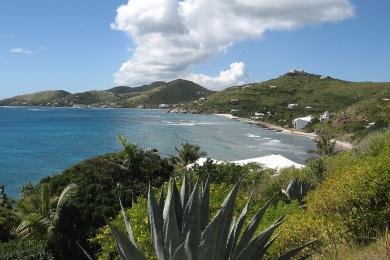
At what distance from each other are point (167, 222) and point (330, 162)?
19612mm

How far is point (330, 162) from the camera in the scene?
73.5 feet

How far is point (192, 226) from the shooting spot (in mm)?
4062

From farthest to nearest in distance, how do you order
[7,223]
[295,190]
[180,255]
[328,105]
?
[328,105] < [7,223] < [295,190] < [180,255]

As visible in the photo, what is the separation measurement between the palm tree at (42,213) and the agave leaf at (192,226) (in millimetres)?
13870

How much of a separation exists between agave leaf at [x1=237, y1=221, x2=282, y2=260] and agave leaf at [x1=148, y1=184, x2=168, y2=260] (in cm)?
76

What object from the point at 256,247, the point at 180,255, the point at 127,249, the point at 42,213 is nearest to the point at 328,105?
the point at 42,213

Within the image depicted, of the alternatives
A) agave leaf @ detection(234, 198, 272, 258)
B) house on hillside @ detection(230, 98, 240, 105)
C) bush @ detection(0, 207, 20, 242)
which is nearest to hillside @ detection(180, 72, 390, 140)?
house on hillside @ detection(230, 98, 240, 105)

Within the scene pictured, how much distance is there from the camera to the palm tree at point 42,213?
1655 cm

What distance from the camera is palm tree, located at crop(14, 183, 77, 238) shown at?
16547 millimetres

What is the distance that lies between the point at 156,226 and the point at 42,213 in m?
14.7

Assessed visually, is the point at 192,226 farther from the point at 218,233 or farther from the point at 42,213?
the point at 42,213

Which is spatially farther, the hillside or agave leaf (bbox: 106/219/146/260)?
the hillside

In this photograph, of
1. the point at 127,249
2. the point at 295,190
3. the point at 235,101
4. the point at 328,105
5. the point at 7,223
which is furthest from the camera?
the point at 235,101

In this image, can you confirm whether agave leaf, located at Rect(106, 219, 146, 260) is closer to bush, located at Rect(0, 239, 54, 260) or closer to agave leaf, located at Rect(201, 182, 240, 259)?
agave leaf, located at Rect(201, 182, 240, 259)
